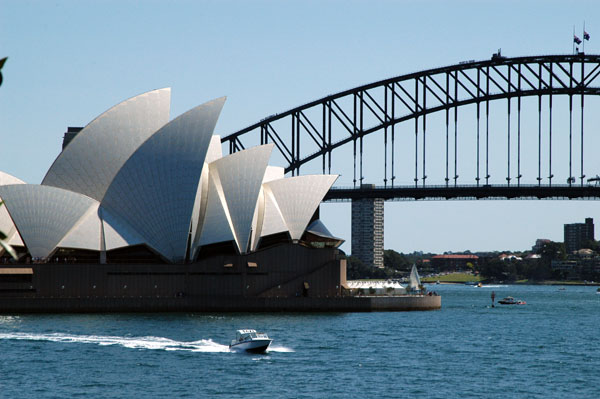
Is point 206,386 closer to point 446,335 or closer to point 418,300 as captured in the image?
point 446,335

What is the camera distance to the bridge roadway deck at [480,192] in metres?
84.4

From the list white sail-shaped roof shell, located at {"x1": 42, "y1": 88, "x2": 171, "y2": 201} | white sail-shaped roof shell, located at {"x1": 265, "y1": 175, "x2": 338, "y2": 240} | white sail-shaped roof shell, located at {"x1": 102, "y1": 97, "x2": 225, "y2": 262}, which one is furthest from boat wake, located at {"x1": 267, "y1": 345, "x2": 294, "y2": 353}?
white sail-shaped roof shell, located at {"x1": 265, "y1": 175, "x2": 338, "y2": 240}

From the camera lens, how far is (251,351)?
41.4 meters

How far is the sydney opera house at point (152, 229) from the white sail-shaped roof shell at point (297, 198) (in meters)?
1.56

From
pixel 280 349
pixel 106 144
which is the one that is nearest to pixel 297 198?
pixel 106 144

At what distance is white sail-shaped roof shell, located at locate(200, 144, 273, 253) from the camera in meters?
65.1

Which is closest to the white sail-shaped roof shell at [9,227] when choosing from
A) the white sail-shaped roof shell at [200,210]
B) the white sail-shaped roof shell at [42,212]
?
the white sail-shaped roof shell at [42,212]

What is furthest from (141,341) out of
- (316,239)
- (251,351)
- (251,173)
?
(316,239)

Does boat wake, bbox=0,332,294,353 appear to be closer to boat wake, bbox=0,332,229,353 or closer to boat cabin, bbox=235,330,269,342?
boat wake, bbox=0,332,229,353

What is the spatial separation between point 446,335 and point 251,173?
1947 centimetres

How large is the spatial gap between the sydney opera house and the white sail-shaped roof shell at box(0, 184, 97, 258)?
0.06 m

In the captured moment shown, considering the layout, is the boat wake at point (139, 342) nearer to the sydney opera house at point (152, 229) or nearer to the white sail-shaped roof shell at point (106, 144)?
the sydney opera house at point (152, 229)

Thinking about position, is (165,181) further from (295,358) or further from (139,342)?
(295,358)

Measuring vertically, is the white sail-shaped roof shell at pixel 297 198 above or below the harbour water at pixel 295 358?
above
